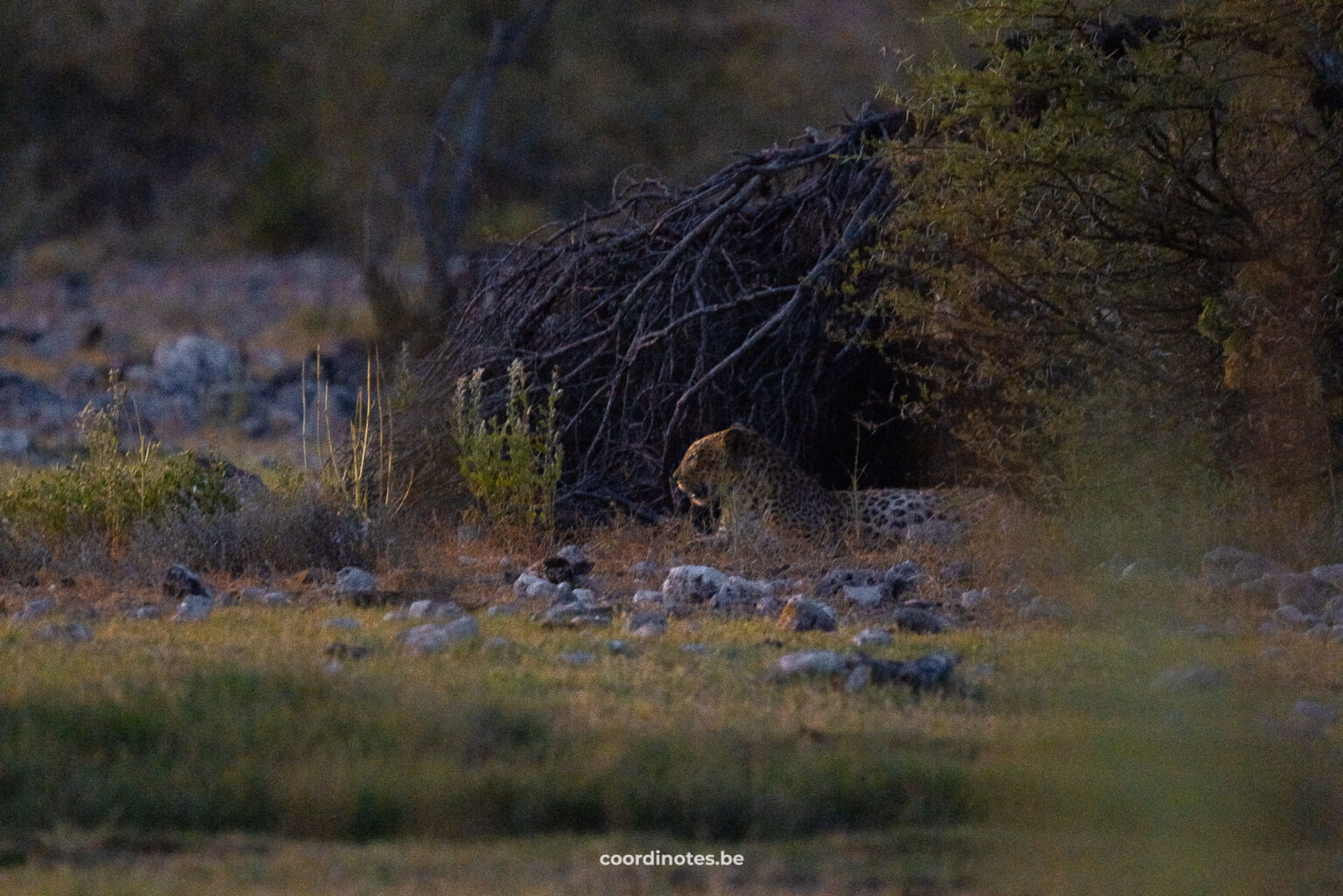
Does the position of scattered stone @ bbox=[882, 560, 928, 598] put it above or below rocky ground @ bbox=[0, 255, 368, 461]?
below

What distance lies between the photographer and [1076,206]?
23.7 feet

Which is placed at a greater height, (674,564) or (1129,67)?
(1129,67)

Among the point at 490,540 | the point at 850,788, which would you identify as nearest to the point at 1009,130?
the point at 490,540

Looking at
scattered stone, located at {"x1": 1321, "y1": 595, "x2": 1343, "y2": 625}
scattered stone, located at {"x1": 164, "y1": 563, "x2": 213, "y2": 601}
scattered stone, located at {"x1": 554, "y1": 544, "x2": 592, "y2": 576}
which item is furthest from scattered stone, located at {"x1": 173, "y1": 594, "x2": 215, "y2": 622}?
scattered stone, located at {"x1": 1321, "y1": 595, "x2": 1343, "y2": 625}

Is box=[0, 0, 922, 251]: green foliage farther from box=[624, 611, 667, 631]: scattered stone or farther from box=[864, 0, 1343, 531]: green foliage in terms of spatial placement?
box=[624, 611, 667, 631]: scattered stone

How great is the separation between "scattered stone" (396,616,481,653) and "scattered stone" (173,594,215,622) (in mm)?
961

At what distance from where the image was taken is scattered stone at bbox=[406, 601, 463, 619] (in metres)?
6.04

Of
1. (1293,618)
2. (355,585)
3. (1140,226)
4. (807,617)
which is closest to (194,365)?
A: (355,585)

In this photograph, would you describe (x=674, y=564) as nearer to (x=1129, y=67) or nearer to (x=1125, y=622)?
(x=1125, y=622)

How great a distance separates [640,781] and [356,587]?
315 cm

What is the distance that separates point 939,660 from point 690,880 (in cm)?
174

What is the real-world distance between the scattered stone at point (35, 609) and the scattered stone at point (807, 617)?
9.37 ft

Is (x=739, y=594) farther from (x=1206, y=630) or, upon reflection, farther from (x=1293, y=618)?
(x=1293, y=618)

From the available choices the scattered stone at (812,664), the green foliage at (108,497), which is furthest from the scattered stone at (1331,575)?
the green foliage at (108,497)
